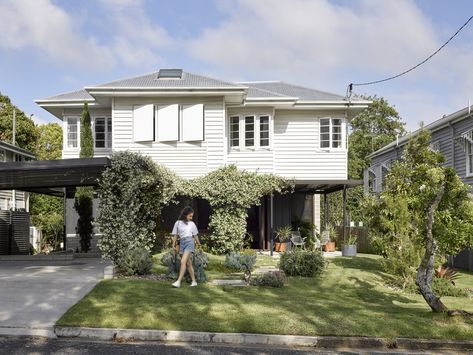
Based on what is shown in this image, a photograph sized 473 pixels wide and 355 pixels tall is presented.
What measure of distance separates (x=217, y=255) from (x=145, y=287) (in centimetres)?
778

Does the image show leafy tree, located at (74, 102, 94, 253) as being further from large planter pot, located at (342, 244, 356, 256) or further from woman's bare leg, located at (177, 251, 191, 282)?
woman's bare leg, located at (177, 251, 191, 282)

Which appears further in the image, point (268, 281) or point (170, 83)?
point (170, 83)

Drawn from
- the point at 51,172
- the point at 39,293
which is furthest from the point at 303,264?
the point at 51,172

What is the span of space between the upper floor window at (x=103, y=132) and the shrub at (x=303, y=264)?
9854 millimetres

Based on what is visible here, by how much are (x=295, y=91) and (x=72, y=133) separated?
30.4 ft

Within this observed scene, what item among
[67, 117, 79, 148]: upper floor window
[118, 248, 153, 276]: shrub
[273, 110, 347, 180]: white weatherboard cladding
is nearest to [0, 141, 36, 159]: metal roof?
[67, 117, 79, 148]: upper floor window

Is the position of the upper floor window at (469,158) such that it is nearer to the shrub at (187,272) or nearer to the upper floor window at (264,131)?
the upper floor window at (264,131)

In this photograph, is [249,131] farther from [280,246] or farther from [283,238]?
[280,246]

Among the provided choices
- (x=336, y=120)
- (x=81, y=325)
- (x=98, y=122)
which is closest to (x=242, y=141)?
(x=336, y=120)

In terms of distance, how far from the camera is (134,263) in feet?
40.7

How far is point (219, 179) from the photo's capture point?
18703 millimetres

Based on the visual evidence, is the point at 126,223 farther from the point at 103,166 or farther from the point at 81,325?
the point at 81,325

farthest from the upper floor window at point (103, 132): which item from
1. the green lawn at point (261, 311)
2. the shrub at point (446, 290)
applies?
the shrub at point (446, 290)

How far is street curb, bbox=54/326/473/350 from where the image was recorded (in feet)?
24.6
